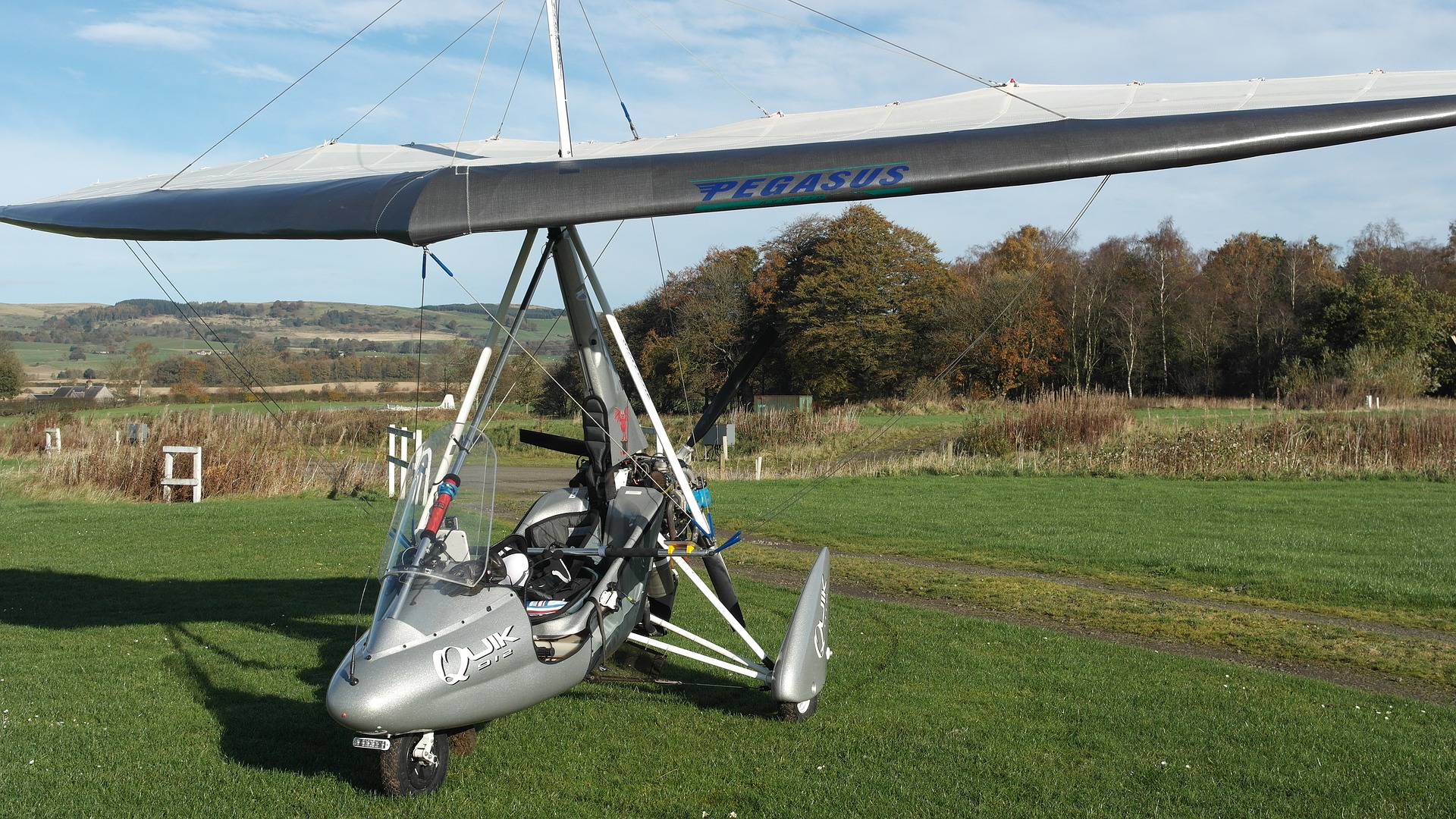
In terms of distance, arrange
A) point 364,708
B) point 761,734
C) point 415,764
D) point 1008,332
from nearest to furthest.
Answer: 1. point 364,708
2. point 415,764
3. point 761,734
4. point 1008,332

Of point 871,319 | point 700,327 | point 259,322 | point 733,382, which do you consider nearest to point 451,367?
point 733,382

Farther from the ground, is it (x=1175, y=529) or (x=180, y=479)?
(x=1175, y=529)

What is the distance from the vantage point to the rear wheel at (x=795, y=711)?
21.7ft

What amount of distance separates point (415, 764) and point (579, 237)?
3.50 metres

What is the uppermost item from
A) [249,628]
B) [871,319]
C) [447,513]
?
A: [871,319]

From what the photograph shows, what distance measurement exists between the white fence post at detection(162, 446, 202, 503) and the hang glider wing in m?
16.1

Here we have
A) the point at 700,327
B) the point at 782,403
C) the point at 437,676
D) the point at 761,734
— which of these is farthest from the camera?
the point at 782,403

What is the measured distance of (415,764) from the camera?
5.20 meters

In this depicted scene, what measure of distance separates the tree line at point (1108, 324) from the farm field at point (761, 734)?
13.0 meters

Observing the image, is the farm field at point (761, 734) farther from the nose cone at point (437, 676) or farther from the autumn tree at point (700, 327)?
the autumn tree at point (700, 327)

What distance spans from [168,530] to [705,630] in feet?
37.1

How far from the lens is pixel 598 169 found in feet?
18.8

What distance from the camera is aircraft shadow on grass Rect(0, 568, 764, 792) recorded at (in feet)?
19.4

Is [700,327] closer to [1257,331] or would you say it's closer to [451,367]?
[451,367]
